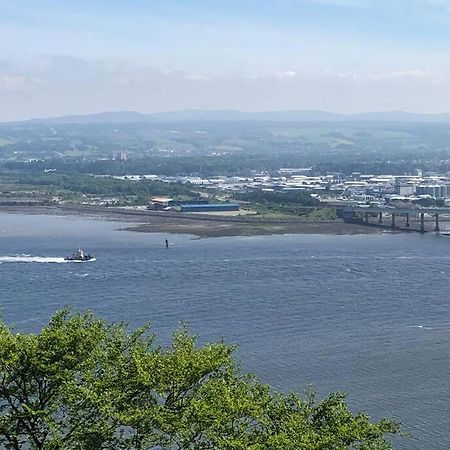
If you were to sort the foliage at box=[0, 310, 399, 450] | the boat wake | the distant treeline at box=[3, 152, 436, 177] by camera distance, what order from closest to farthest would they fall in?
Answer: the foliage at box=[0, 310, 399, 450]
the boat wake
the distant treeline at box=[3, 152, 436, 177]

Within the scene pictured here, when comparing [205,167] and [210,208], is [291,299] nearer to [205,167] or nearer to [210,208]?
[210,208]

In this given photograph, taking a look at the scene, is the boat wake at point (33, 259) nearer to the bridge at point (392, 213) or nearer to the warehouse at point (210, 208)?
the bridge at point (392, 213)

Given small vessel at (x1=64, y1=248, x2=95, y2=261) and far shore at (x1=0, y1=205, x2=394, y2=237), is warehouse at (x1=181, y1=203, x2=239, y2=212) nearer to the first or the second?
far shore at (x1=0, y1=205, x2=394, y2=237)

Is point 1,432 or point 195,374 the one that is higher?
point 195,374

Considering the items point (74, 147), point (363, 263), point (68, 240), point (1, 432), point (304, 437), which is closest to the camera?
point (304, 437)

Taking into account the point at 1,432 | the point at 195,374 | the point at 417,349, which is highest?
the point at 195,374

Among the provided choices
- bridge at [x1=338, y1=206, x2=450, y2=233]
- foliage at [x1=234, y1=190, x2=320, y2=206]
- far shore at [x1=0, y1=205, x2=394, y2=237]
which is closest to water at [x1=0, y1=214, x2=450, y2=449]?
far shore at [x1=0, y1=205, x2=394, y2=237]

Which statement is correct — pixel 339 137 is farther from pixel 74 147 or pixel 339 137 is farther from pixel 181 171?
pixel 181 171

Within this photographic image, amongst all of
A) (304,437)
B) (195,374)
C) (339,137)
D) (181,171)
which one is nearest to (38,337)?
(195,374)
